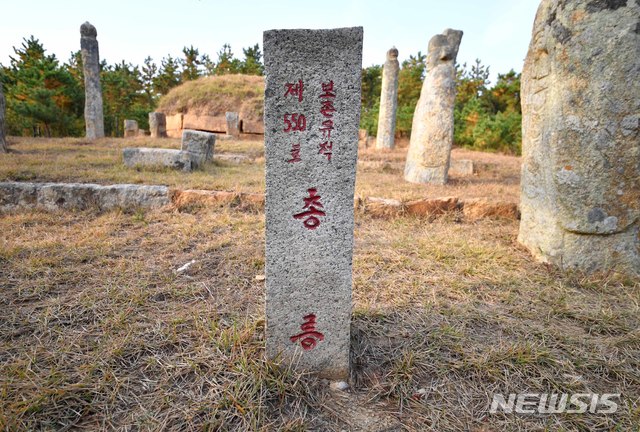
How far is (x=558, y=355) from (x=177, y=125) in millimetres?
14107

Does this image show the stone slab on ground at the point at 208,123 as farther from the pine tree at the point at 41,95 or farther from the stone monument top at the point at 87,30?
the pine tree at the point at 41,95

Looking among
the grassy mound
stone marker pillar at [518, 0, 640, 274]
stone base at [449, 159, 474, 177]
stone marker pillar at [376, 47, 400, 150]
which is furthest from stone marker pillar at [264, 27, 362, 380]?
the grassy mound

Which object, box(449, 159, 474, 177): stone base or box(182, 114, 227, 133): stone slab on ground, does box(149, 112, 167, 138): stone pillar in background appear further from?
box(449, 159, 474, 177): stone base

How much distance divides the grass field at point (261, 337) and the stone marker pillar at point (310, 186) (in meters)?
0.25

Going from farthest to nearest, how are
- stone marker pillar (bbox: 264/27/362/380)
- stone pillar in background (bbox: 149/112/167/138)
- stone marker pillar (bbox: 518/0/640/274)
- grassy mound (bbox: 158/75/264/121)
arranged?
grassy mound (bbox: 158/75/264/121) < stone pillar in background (bbox: 149/112/167/138) < stone marker pillar (bbox: 518/0/640/274) < stone marker pillar (bbox: 264/27/362/380)

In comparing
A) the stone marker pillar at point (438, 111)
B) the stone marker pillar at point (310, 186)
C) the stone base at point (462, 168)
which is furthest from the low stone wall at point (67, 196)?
the stone base at point (462, 168)

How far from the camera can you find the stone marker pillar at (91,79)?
32.9 feet

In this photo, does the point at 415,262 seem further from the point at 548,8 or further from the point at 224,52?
the point at 224,52

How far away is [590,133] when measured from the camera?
7.73 ft

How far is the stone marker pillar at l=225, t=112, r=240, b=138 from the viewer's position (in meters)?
11.9

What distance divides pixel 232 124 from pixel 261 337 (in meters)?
11.4

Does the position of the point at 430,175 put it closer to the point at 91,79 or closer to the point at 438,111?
the point at 438,111

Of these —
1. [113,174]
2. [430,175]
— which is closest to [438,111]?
[430,175]

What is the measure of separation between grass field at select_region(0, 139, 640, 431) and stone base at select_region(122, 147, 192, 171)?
2412mm
